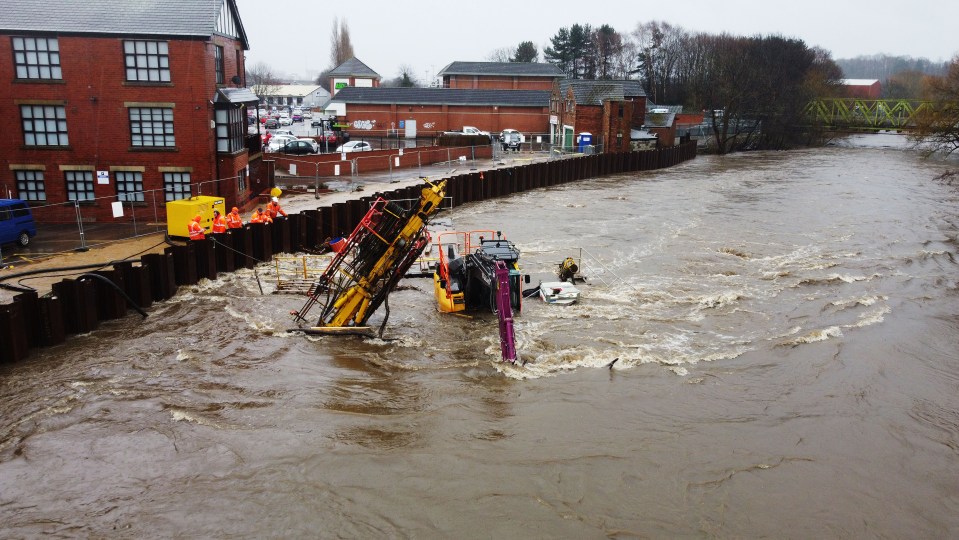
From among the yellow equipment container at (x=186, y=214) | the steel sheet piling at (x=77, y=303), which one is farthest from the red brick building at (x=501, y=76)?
the steel sheet piling at (x=77, y=303)

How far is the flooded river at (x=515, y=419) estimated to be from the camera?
11.4 m

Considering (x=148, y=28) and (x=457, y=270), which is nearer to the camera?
(x=457, y=270)

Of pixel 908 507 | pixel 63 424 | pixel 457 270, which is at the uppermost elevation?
pixel 457 270

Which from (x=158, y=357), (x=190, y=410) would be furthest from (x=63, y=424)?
(x=158, y=357)

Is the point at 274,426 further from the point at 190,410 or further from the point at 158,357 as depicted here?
the point at 158,357

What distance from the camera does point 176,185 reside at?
3181cm

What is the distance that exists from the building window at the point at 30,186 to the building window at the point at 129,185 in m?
2.98

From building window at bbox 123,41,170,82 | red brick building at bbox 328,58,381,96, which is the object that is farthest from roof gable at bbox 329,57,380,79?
building window at bbox 123,41,170,82

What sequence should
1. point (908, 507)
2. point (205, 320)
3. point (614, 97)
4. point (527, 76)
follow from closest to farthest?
point (908, 507), point (205, 320), point (614, 97), point (527, 76)

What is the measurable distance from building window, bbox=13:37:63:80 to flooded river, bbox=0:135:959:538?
46.7ft

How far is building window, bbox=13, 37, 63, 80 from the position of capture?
99.3 ft

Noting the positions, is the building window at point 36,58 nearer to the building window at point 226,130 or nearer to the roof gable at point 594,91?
the building window at point 226,130

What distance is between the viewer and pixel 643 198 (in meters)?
43.7

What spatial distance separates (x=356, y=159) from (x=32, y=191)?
18890 millimetres
